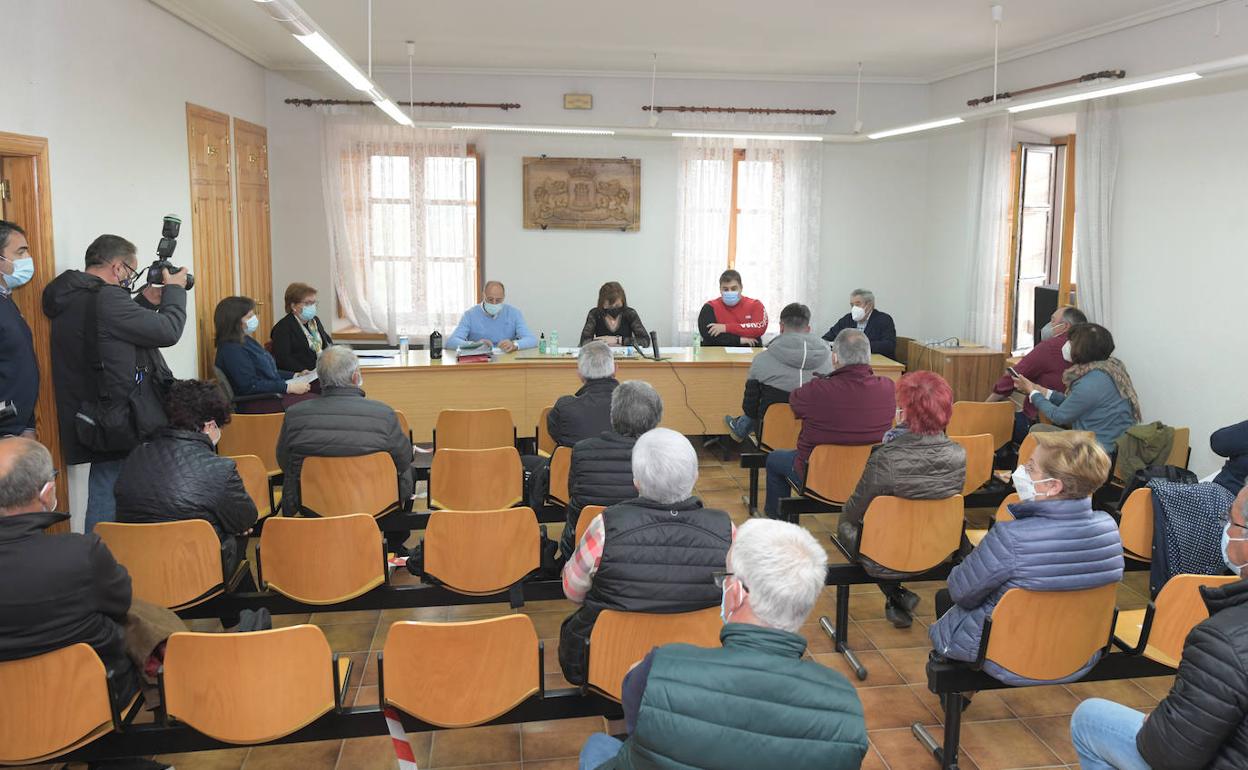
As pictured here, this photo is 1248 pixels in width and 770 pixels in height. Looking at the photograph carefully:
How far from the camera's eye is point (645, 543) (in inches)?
107

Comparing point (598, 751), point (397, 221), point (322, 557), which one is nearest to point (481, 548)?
point (322, 557)

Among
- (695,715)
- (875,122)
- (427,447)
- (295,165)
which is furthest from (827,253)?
(695,715)

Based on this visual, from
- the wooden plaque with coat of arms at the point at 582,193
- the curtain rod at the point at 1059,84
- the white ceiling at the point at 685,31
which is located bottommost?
the wooden plaque with coat of arms at the point at 582,193

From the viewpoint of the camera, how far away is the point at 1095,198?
6.91 metres

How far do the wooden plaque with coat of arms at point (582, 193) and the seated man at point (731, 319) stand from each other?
1479 millimetres

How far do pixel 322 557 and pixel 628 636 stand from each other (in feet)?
4.16

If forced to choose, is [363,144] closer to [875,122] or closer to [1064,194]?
[875,122]

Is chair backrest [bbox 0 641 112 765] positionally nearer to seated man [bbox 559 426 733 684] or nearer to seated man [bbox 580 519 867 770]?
seated man [bbox 559 426 733 684]

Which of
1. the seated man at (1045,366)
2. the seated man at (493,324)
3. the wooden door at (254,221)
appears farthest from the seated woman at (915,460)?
the wooden door at (254,221)

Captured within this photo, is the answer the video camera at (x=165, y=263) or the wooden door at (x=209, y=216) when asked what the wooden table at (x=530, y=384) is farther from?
the video camera at (x=165, y=263)

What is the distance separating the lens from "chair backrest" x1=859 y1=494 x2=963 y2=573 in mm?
3771

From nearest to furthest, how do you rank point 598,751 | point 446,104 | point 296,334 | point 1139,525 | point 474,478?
1. point 598,751
2. point 1139,525
3. point 474,478
4. point 296,334
5. point 446,104

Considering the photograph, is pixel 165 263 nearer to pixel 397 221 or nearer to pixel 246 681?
pixel 246 681

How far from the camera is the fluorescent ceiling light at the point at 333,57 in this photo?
4.30 meters
